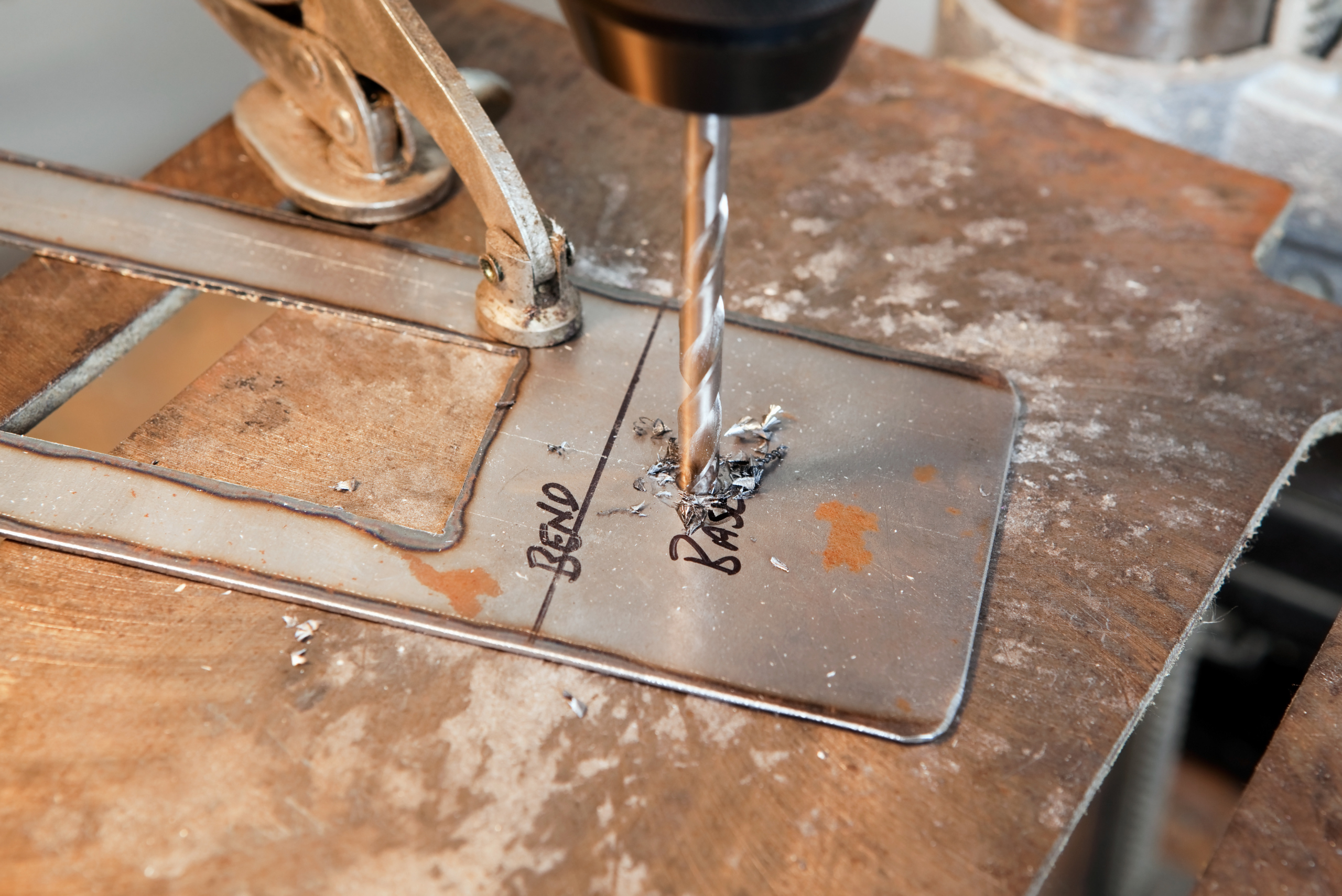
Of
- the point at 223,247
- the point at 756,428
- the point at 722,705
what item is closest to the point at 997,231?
the point at 756,428

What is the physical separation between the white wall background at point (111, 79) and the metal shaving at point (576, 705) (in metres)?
0.84

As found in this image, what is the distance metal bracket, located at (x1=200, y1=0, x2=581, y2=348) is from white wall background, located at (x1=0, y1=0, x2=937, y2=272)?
28 centimetres

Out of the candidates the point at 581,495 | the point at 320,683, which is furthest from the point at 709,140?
the point at 320,683

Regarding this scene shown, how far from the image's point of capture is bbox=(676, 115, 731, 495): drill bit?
1.98 ft

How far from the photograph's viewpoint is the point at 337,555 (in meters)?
0.75

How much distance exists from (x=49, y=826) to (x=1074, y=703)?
670mm

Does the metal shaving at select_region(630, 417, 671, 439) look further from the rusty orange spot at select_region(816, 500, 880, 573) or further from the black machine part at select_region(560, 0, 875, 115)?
the black machine part at select_region(560, 0, 875, 115)

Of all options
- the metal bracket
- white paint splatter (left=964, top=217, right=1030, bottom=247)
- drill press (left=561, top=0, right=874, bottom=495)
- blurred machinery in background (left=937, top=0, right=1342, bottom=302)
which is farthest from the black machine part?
blurred machinery in background (left=937, top=0, right=1342, bottom=302)

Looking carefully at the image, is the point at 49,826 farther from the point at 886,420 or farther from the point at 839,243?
the point at 839,243

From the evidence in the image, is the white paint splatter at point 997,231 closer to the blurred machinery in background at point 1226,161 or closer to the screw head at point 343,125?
the blurred machinery in background at point 1226,161

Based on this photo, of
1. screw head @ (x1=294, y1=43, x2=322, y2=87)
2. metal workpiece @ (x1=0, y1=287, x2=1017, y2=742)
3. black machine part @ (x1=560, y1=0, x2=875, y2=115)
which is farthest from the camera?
screw head @ (x1=294, y1=43, x2=322, y2=87)

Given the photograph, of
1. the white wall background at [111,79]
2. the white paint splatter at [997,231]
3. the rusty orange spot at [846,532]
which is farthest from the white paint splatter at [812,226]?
the white wall background at [111,79]

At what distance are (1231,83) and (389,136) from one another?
1.11 meters

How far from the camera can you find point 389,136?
3.33 ft
